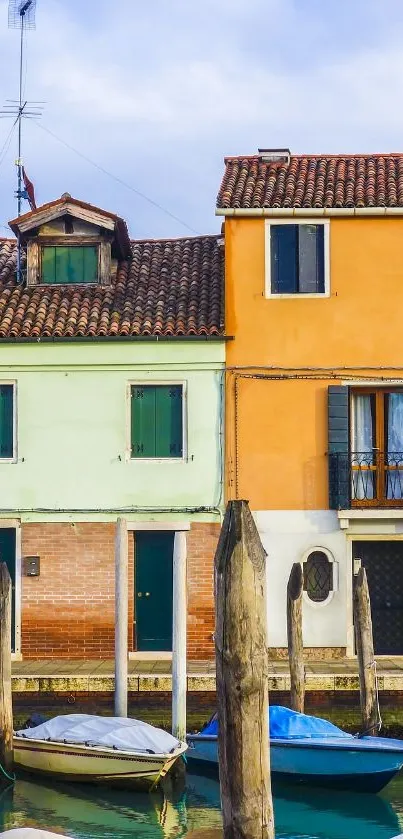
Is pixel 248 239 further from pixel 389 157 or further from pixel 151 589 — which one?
pixel 151 589

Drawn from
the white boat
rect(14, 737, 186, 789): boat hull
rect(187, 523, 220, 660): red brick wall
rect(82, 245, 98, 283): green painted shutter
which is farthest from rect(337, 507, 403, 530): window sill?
rect(14, 737, 186, 789): boat hull

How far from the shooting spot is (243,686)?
858 cm

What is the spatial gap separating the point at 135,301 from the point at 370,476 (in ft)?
15.7

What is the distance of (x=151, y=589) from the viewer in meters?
20.7

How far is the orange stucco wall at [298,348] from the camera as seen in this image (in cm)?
2080

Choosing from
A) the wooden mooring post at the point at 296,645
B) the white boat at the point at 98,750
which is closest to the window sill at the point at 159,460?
the wooden mooring post at the point at 296,645

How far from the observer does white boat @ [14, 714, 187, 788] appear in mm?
15172

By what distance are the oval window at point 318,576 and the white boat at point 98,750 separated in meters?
5.35

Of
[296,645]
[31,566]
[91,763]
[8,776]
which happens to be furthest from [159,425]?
[8,776]

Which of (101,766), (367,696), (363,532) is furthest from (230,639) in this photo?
(363,532)

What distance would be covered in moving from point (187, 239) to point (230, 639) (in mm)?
15960

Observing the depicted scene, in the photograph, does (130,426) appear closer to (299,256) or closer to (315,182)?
(299,256)

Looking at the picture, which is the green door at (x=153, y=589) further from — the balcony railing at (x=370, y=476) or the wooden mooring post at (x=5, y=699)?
the wooden mooring post at (x=5, y=699)

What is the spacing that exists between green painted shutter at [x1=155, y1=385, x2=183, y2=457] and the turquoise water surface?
19.6 feet
